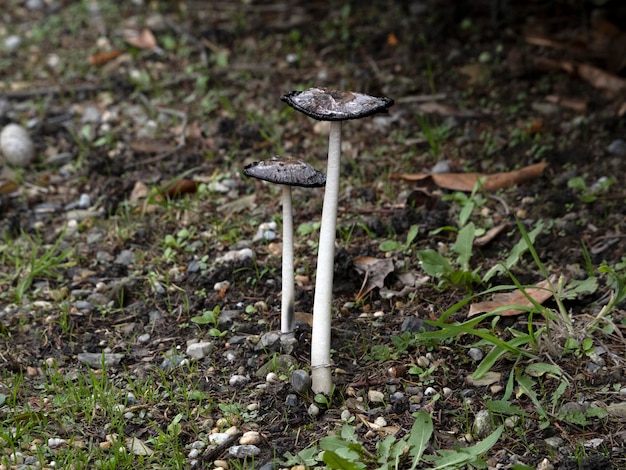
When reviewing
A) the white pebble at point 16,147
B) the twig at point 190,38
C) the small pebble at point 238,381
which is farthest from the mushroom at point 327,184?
the twig at point 190,38

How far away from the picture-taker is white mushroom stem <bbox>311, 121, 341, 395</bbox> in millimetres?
2898

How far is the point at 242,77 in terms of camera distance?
6.05m

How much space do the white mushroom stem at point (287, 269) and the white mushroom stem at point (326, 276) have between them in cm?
23

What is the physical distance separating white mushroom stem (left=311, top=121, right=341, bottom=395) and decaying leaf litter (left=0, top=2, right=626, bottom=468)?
108 mm

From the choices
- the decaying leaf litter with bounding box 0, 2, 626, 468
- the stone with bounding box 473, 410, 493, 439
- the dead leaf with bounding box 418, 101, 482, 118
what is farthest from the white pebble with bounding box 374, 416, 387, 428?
the dead leaf with bounding box 418, 101, 482, 118

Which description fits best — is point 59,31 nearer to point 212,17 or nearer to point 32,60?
point 32,60

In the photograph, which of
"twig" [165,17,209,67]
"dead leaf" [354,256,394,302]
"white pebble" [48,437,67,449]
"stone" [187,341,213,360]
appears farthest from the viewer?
"twig" [165,17,209,67]

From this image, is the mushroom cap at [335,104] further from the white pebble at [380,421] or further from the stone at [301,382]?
the white pebble at [380,421]

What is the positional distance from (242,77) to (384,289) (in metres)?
2.77

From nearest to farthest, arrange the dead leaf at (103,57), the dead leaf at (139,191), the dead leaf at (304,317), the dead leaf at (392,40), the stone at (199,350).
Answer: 1. the stone at (199,350)
2. the dead leaf at (304,317)
3. the dead leaf at (139,191)
4. the dead leaf at (392,40)
5. the dead leaf at (103,57)

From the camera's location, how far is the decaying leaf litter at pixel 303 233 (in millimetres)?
3111

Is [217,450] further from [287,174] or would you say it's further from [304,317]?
[287,174]

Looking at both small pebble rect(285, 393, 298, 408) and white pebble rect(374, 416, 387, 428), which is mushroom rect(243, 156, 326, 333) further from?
white pebble rect(374, 416, 387, 428)

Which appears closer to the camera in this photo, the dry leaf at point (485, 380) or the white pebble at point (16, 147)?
the dry leaf at point (485, 380)
